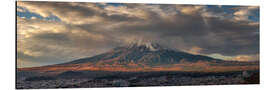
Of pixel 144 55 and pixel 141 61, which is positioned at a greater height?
pixel 144 55

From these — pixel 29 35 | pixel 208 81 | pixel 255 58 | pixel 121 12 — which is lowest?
pixel 208 81

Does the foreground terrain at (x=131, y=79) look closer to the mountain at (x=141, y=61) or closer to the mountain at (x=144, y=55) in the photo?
the mountain at (x=141, y=61)

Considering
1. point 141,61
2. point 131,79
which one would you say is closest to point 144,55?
point 141,61

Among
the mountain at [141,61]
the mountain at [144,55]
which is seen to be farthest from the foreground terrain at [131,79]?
the mountain at [144,55]

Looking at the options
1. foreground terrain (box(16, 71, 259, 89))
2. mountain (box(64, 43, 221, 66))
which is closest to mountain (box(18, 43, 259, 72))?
mountain (box(64, 43, 221, 66))

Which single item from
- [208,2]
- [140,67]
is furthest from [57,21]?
[208,2]

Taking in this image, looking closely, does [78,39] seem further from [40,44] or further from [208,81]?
[208,81]

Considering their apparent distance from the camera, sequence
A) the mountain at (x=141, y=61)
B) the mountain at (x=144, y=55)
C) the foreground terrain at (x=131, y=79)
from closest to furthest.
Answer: the foreground terrain at (x=131, y=79), the mountain at (x=141, y=61), the mountain at (x=144, y=55)

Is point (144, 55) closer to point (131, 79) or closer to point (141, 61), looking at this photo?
point (141, 61)
